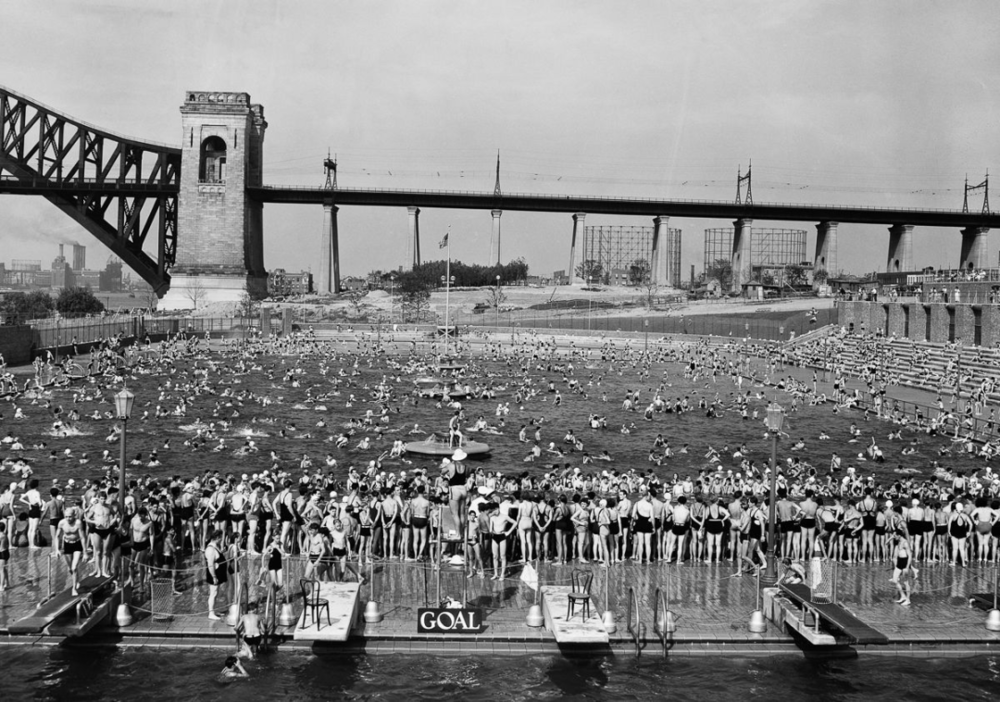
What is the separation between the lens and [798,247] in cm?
17762

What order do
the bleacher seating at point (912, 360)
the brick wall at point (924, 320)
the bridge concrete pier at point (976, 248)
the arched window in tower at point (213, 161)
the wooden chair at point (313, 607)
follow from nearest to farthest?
the wooden chair at point (313, 607) < the bleacher seating at point (912, 360) < the brick wall at point (924, 320) < the arched window in tower at point (213, 161) < the bridge concrete pier at point (976, 248)

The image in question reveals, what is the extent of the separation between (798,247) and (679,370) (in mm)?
123726

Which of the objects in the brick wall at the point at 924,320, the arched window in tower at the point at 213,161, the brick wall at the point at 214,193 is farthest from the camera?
the arched window in tower at the point at 213,161

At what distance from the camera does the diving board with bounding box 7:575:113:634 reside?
512 inches

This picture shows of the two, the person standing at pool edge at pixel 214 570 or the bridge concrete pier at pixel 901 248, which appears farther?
the bridge concrete pier at pixel 901 248

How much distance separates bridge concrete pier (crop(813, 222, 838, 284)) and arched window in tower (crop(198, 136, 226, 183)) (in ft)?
279

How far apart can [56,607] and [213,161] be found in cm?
11345

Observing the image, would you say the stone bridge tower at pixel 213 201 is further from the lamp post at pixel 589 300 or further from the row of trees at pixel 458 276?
the lamp post at pixel 589 300

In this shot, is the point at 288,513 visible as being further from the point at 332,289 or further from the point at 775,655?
the point at 332,289

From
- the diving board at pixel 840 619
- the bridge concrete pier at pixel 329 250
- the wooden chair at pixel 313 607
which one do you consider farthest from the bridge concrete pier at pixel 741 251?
the wooden chair at pixel 313 607

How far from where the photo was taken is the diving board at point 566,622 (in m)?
13.5

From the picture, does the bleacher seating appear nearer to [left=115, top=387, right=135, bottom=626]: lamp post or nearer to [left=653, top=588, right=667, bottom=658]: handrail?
[left=653, top=588, right=667, bottom=658]: handrail

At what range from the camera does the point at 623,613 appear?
49.4 ft

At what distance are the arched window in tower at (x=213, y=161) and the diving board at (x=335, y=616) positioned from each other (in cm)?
11126
